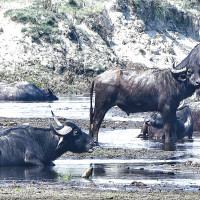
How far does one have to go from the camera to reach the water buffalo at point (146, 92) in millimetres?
18594

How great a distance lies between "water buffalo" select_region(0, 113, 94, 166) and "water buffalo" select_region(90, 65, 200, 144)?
4.12m

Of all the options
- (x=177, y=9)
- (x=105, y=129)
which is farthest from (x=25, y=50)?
(x=105, y=129)

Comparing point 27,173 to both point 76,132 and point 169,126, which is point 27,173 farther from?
point 169,126

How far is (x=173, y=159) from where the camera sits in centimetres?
1479

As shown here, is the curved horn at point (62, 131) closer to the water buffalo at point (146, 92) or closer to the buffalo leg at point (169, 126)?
the water buffalo at point (146, 92)

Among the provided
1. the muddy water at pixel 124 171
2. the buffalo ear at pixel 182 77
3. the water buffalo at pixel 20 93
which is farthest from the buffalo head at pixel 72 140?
the water buffalo at pixel 20 93

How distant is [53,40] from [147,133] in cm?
2280

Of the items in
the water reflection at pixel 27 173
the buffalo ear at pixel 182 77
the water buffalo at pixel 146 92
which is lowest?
the water reflection at pixel 27 173

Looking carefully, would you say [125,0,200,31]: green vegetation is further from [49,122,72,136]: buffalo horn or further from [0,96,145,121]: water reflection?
[49,122,72,136]: buffalo horn

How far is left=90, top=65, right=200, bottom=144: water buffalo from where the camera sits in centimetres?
1859

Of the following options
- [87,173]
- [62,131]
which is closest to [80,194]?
[87,173]

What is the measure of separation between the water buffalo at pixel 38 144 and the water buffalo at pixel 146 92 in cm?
412

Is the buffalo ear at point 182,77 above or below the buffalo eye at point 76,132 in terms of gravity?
above

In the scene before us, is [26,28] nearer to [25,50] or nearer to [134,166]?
[25,50]
